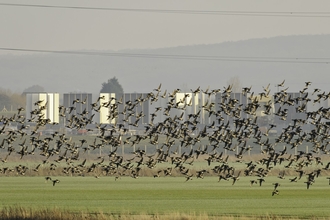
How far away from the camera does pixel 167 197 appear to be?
8131 cm

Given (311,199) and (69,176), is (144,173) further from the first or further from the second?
(311,199)

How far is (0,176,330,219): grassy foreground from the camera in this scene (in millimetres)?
67375

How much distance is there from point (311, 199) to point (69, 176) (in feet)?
139

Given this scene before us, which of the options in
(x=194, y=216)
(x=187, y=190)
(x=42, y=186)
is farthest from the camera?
(x=42, y=186)

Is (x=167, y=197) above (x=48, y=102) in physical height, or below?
below

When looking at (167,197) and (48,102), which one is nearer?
(167,197)

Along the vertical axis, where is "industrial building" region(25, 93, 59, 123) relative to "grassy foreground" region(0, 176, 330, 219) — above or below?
above

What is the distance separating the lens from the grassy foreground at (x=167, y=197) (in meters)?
67.4

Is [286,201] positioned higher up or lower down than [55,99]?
lower down

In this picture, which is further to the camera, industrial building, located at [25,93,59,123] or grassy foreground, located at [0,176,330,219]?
industrial building, located at [25,93,59,123]

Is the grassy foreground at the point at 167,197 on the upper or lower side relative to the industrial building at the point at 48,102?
lower

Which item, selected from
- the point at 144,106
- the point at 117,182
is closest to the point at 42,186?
the point at 117,182

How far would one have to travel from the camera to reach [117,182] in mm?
102500

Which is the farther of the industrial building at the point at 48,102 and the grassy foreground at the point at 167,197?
the industrial building at the point at 48,102
